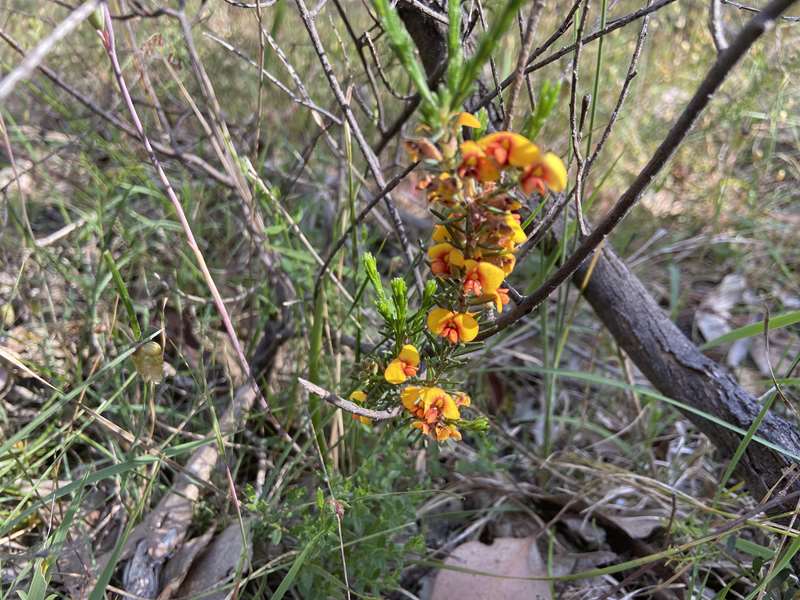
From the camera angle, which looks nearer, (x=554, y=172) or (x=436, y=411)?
(x=554, y=172)

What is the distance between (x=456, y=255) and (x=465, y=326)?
0.40 feet

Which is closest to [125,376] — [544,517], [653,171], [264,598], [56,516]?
[56,516]

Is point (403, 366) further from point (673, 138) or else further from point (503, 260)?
point (673, 138)

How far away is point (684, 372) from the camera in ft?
4.50

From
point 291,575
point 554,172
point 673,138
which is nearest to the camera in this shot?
point 554,172

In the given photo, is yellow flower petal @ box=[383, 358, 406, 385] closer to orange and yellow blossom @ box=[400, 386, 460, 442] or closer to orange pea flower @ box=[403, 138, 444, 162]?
orange and yellow blossom @ box=[400, 386, 460, 442]

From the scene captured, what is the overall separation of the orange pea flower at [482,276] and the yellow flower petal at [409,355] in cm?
16

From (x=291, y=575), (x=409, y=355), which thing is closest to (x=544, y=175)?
(x=409, y=355)

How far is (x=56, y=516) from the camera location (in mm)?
1406

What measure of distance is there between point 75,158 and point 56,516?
1.46m

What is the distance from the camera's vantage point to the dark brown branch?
709mm

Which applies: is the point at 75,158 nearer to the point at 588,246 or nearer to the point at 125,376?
the point at 125,376

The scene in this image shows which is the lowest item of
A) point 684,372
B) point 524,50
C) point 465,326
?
point 684,372

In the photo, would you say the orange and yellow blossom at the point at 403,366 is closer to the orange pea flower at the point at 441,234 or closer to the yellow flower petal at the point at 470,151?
the orange pea flower at the point at 441,234
